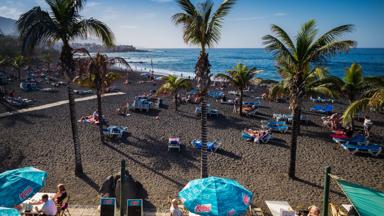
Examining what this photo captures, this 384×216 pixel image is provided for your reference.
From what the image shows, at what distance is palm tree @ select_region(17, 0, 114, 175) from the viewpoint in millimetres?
11297

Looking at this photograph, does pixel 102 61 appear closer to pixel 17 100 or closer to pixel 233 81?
pixel 233 81

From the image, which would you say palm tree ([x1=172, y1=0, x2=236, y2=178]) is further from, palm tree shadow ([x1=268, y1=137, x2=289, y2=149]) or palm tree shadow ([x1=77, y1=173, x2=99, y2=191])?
palm tree shadow ([x1=268, y1=137, x2=289, y2=149])

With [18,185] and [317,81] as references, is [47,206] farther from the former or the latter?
[317,81]

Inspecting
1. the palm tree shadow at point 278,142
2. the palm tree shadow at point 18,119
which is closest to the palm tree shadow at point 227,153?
the palm tree shadow at point 278,142

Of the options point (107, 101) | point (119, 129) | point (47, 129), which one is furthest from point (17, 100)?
point (119, 129)

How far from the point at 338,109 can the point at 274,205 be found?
25.7 meters

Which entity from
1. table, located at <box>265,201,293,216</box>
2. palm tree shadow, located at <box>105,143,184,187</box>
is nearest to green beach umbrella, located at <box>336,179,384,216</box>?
table, located at <box>265,201,293,216</box>

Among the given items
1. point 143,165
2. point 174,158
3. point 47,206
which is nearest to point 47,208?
point 47,206

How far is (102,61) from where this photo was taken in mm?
17984

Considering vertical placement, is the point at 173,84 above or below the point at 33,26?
below

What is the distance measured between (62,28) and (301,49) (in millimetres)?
10417

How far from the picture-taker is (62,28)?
39.5 feet

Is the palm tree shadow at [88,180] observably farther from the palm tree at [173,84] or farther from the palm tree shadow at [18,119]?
the palm tree at [173,84]

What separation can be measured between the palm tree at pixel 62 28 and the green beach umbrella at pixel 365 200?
11.4m
